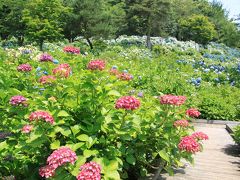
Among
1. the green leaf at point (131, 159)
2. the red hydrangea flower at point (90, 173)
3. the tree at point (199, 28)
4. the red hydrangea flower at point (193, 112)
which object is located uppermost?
the red hydrangea flower at point (193, 112)

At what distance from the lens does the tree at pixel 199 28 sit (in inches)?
1454

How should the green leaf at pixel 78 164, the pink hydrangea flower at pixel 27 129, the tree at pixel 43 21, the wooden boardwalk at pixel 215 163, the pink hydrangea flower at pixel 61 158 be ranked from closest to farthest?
the pink hydrangea flower at pixel 61 158, the green leaf at pixel 78 164, the pink hydrangea flower at pixel 27 129, the wooden boardwalk at pixel 215 163, the tree at pixel 43 21

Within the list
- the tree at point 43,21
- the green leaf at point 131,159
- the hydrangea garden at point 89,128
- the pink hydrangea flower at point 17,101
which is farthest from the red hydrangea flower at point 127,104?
the tree at point 43,21

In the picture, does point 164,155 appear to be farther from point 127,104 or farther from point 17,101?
point 17,101

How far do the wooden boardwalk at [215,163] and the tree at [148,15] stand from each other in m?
21.7

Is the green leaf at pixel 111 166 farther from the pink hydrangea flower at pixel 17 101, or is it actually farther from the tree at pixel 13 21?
the tree at pixel 13 21

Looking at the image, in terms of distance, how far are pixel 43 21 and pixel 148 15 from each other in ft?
33.9

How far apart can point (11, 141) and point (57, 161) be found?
3.97 ft

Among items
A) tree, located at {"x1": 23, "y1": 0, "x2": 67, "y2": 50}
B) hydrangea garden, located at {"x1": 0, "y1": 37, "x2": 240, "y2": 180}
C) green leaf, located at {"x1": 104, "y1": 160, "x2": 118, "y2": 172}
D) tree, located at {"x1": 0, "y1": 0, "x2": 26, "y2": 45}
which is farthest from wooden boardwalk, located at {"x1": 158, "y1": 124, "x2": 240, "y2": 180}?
tree, located at {"x1": 0, "y1": 0, "x2": 26, "y2": 45}

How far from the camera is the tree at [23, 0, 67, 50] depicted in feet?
67.2

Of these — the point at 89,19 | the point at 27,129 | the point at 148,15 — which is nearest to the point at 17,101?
the point at 27,129

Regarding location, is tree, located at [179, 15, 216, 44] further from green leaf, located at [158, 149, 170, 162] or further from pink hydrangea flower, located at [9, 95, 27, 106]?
pink hydrangea flower, located at [9, 95, 27, 106]

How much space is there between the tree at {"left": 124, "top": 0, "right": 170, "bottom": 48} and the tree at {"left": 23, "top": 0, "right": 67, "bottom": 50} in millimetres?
8102

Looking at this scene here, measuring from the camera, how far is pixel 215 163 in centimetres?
502
